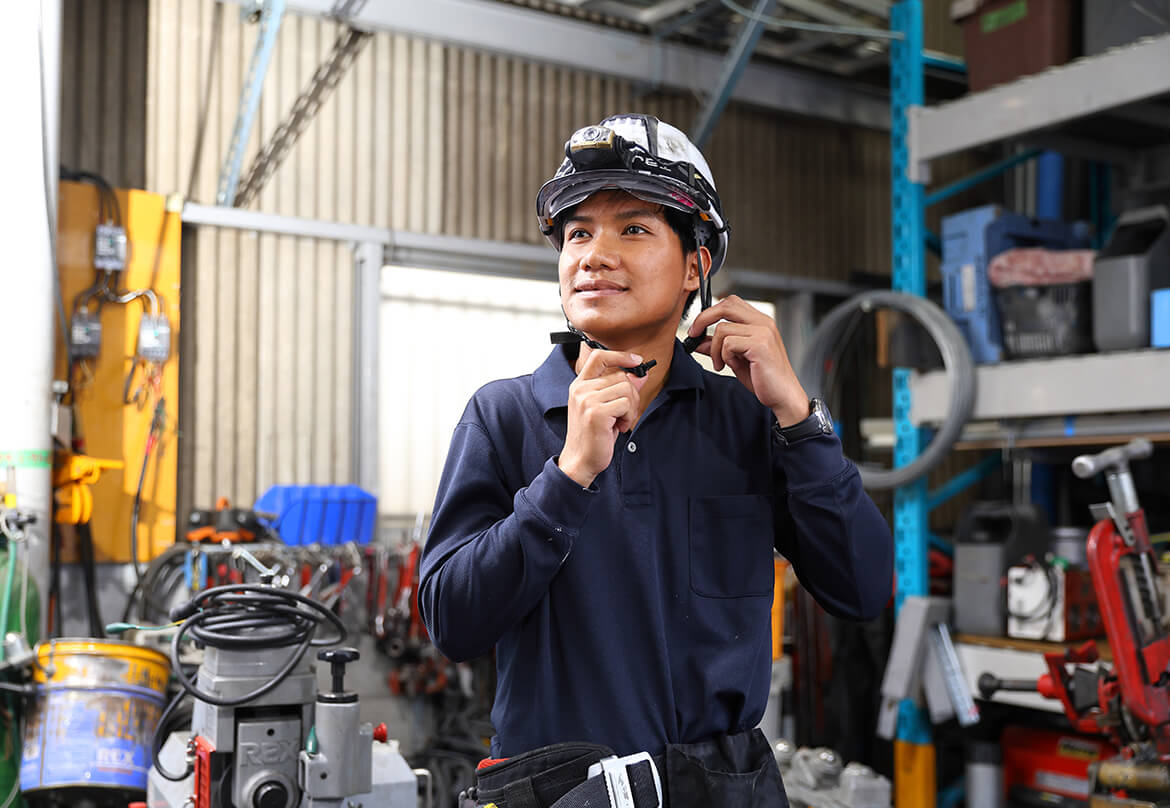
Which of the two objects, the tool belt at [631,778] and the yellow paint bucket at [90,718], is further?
the yellow paint bucket at [90,718]

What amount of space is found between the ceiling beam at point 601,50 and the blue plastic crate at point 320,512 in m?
2.13

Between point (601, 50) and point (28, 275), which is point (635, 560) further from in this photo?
point (601, 50)

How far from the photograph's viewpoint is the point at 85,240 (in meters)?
4.25

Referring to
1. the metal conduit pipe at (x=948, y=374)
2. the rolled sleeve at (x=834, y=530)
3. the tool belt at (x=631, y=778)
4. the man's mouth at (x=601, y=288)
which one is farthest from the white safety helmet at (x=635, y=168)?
the metal conduit pipe at (x=948, y=374)

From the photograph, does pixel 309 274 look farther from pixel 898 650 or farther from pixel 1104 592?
pixel 1104 592

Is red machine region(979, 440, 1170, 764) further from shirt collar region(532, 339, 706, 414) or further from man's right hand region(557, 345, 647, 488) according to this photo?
man's right hand region(557, 345, 647, 488)

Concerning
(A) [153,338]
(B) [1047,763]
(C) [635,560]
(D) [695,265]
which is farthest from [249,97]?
(B) [1047,763]

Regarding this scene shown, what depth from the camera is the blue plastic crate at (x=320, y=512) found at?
4.27 m

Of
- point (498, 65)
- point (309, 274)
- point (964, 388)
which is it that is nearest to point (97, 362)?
point (309, 274)

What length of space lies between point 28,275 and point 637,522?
3282 millimetres

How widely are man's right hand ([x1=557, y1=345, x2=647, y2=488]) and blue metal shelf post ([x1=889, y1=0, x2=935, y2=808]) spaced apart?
12.1 feet

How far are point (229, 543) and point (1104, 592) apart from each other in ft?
9.70

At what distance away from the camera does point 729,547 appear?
1312mm

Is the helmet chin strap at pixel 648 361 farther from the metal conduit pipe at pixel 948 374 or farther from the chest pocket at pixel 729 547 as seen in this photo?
the metal conduit pipe at pixel 948 374
